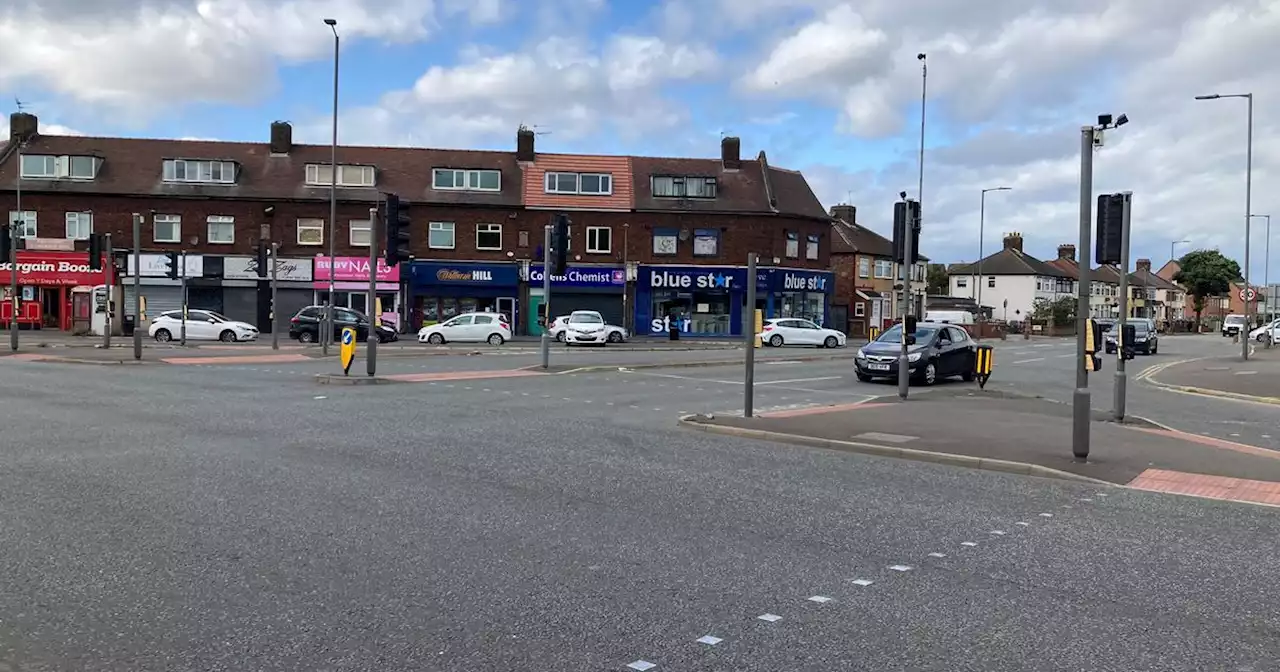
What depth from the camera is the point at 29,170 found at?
160 feet

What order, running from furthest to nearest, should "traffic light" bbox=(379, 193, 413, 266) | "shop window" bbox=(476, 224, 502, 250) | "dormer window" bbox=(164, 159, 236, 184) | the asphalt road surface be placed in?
"shop window" bbox=(476, 224, 502, 250)
"dormer window" bbox=(164, 159, 236, 184)
"traffic light" bbox=(379, 193, 413, 266)
the asphalt road surface

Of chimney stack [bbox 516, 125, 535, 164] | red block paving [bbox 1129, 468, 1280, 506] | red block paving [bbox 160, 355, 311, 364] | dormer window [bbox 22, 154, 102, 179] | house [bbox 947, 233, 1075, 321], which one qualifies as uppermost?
chimney stack [bbox 516, 125, 535, 164]

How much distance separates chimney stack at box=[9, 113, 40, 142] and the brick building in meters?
0.09

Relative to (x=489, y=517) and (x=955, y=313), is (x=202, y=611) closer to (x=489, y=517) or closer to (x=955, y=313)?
(x=489, y=517)

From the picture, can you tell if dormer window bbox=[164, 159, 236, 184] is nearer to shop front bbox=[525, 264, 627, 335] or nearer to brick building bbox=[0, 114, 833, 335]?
brick building bbox=[0, 114, 833, 335]

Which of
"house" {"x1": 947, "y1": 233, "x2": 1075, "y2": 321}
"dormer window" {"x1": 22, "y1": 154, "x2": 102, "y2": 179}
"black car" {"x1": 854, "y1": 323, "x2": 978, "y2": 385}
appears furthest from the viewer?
"house" {"x1": 947, "y1": 233, "x2": 1075, "y2": 321}

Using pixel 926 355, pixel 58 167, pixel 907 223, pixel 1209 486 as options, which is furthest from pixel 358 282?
pixel 1209 486

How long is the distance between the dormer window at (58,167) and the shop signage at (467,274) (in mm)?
15998

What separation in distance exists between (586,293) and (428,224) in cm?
856

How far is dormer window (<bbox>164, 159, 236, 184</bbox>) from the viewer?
4984cm

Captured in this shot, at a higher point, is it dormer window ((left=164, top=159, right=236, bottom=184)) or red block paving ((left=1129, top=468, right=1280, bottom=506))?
dormer window ((left=164, top=159, right=236, bottom=184))

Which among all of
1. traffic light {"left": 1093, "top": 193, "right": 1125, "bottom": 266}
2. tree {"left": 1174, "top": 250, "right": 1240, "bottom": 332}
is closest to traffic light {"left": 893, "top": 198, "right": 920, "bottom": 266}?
traffic light {"left": 1093, "top": 193, "right": 1125, "bottom": 266}

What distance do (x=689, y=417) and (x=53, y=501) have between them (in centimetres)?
889

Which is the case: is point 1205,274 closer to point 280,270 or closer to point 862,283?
point 862,283
